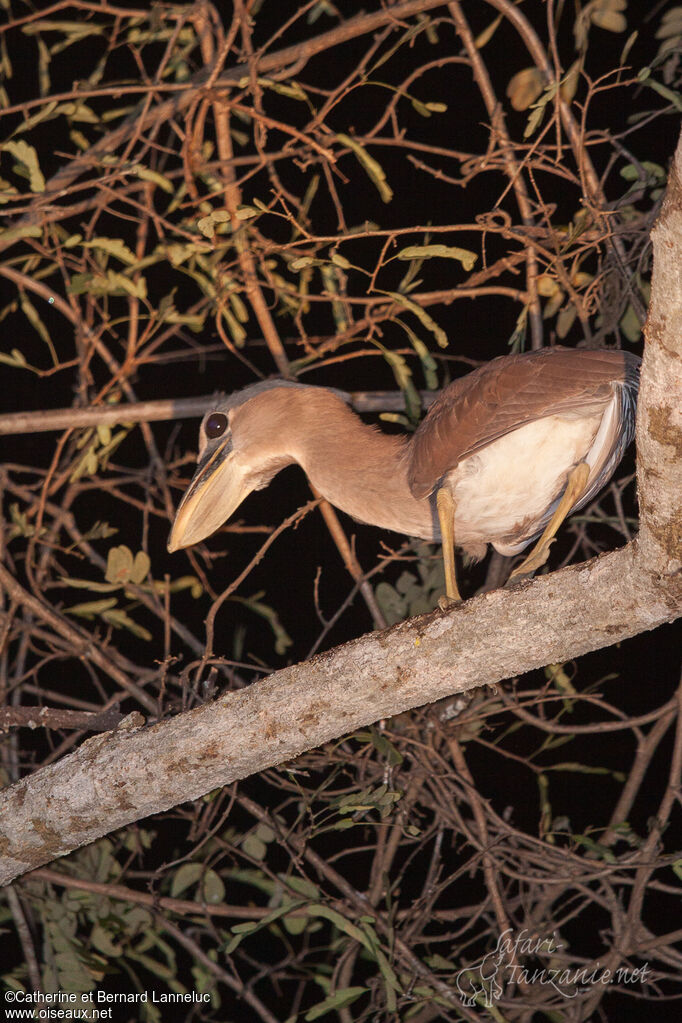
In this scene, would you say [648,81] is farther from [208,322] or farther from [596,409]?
[208,322]

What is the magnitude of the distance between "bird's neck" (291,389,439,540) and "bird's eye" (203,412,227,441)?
230mm

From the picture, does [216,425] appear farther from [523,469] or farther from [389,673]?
[389,673]

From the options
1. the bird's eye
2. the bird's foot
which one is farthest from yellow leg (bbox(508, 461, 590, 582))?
the bird's eye

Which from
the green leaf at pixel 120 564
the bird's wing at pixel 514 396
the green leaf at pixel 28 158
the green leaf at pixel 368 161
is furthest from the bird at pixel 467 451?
the green leaf at pixel 28 158

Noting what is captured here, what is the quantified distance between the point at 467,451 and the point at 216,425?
81 cm

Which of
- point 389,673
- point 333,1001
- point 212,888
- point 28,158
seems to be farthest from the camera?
point 212,888

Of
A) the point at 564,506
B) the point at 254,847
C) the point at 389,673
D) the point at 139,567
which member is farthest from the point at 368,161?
the point at 254,847

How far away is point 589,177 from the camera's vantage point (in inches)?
103

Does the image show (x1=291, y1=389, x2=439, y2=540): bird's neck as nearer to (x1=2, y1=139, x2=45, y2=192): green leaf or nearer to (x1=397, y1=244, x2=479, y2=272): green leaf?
(x1=397, y1=244, x2=479, y2=272): green leaf

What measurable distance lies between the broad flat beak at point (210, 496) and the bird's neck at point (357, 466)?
0.21m

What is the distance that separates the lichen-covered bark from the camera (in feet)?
5.23

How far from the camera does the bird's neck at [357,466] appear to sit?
2.46 meters

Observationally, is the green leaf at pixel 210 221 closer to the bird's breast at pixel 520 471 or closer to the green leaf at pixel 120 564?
the bird's breast at pixel 520 471

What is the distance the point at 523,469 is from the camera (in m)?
2.31
